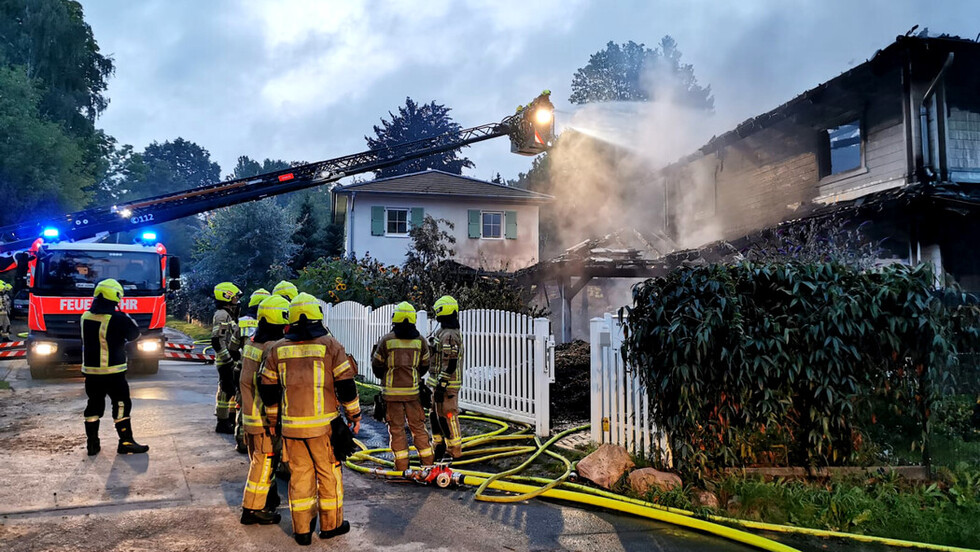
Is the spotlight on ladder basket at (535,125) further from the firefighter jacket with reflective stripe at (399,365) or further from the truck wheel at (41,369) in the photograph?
the truck wheel at (41,369)

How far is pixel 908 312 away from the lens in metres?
4.79

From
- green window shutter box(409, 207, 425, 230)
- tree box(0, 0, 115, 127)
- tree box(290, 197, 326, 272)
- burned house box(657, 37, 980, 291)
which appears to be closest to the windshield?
green window shutter box(409, 207, 425, 230)

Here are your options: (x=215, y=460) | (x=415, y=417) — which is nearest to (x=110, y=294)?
(x=215, y=460)

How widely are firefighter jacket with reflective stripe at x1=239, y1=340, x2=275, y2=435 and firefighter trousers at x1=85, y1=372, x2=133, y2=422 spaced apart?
2350mm

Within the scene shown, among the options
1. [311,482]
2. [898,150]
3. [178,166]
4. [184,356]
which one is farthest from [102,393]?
[178,166]

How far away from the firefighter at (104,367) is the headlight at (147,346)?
20.1 ft

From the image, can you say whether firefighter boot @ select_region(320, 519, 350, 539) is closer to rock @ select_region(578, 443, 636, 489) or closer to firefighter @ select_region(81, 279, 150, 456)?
rock @ select_region(578, 443, 636, 489)

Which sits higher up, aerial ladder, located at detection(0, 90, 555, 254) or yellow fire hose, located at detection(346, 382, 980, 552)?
aerial ladder, located at detection(0, 90, 555, 254)

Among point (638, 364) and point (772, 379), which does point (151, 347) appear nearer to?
point (638, 364)

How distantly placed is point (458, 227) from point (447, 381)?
62.1 ft

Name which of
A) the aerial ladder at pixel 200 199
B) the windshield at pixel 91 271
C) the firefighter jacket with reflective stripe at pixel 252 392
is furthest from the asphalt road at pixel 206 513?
the aerial ladder at pixel 200 199

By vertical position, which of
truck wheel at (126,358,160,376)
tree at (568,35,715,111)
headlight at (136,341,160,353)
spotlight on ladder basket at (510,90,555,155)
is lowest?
truck wheel at (126,358,160,376)

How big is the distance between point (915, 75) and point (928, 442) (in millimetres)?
9182

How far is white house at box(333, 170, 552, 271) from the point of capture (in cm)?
2402
